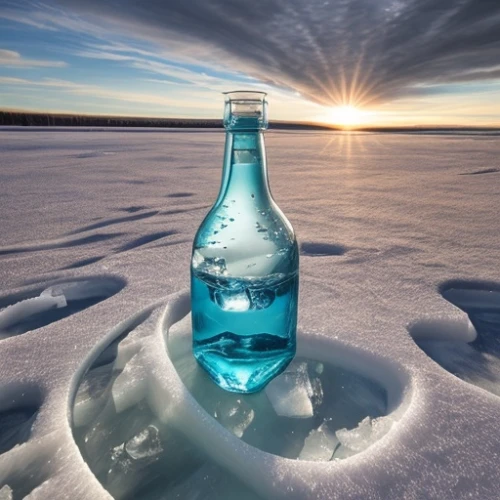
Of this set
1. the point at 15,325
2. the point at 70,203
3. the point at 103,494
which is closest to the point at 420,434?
the point at 103,494

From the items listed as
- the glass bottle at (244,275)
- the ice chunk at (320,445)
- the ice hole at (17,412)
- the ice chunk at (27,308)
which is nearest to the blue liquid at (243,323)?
the glass bottle at (244,275)

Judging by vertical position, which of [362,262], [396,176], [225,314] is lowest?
[396,176]

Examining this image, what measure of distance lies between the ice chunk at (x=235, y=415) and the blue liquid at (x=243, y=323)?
0.10ft

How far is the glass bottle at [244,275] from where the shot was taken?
69 centimetres

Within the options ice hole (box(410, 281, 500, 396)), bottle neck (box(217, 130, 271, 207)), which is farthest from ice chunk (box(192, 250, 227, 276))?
ice hole (box(410, 281, 500, 396))

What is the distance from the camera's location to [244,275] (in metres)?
0.69

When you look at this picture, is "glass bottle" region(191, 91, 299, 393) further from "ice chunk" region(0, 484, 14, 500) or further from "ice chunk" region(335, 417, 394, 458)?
"ice chunk" region(0, 484, 14, 500)

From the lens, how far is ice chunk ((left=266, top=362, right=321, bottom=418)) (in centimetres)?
68

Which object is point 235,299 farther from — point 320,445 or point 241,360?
point 320,445

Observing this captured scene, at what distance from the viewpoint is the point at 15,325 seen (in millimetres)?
1033

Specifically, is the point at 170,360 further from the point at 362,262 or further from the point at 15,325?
the point at 362,262

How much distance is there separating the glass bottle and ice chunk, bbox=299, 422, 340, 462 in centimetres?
12

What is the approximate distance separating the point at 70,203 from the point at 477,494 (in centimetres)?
228

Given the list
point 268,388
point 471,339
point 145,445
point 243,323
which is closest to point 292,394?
point 268,388
